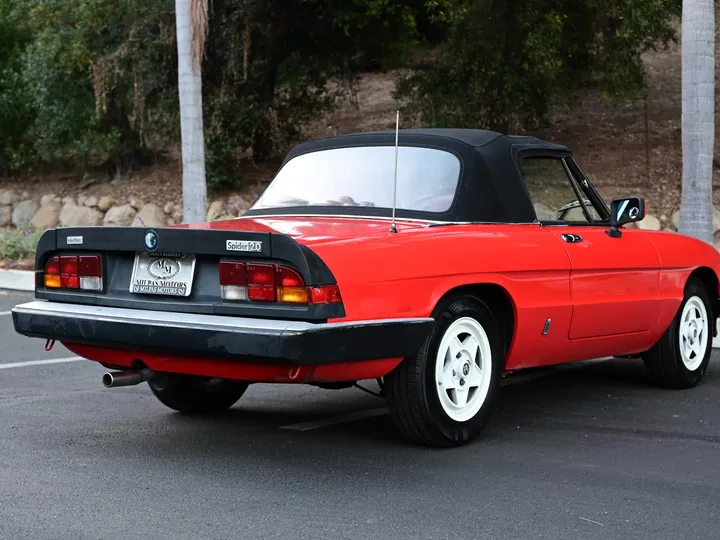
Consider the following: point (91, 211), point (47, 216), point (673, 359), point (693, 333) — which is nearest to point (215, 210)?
point (91, 211)

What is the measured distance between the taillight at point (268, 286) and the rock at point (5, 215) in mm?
20666

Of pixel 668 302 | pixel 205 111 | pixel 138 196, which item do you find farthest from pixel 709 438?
pixel 138 196

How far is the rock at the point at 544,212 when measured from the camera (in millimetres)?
6340

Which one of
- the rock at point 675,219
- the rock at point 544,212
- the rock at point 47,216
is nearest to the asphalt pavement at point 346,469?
the rock at point 544,212

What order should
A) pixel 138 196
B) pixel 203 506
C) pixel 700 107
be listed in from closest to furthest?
pixel 203 506, pixel 700 107, pixel 138 196

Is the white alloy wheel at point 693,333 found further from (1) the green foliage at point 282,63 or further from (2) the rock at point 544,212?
(1) the green foliage at point 282,63

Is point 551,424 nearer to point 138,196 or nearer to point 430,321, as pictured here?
point 430,321

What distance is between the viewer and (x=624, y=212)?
6684 millimetres

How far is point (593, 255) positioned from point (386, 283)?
174 cm

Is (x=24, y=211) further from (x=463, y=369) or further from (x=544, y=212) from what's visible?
(x=463, y=369)

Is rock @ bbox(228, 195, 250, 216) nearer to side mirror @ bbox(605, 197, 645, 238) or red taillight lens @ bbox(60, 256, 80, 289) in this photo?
side mirror @ bbox(605, 197, 645, 238)

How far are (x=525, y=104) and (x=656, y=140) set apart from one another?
2.63m

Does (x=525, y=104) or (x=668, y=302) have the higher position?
(x=525, y=104)

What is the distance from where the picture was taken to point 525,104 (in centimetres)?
1941
